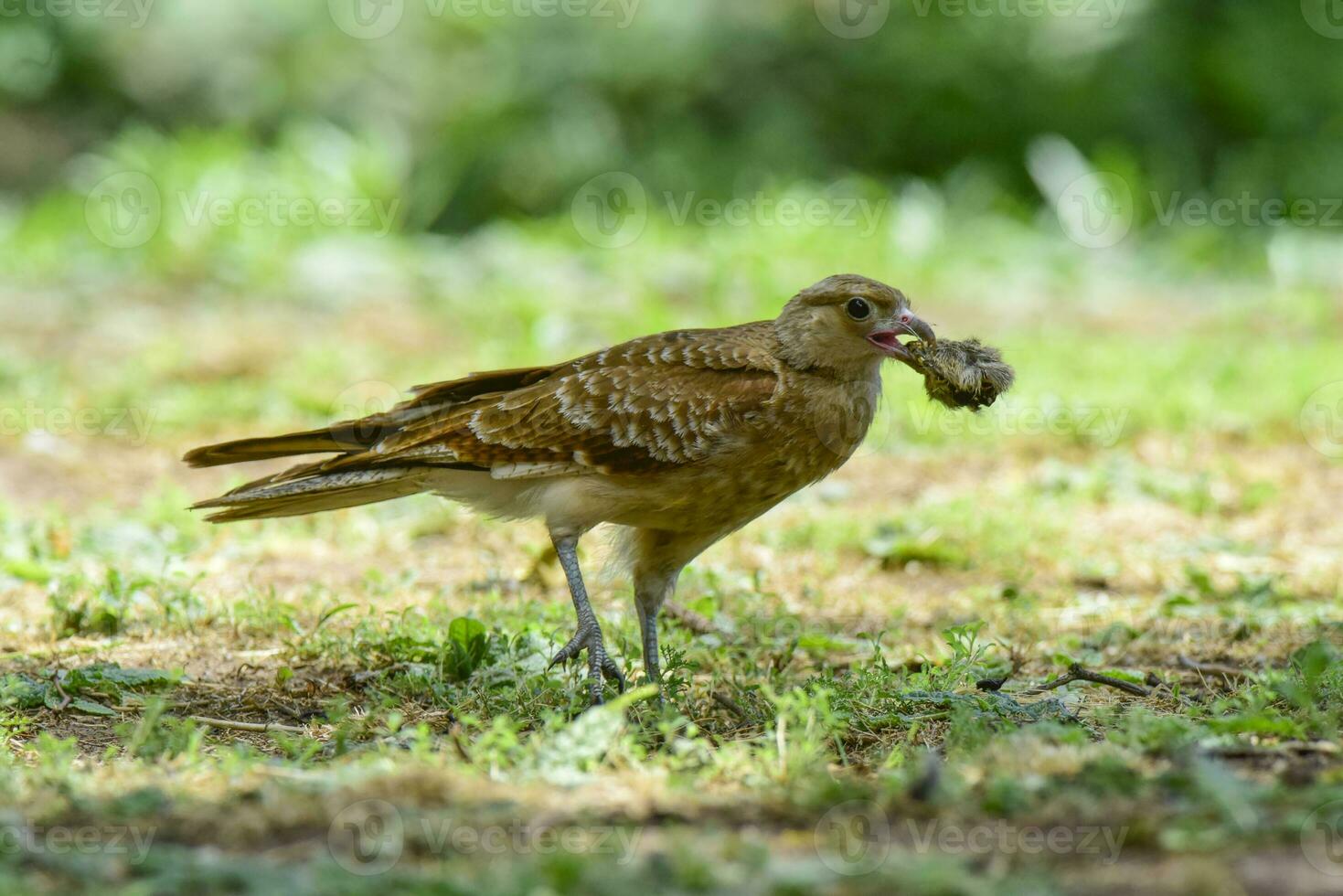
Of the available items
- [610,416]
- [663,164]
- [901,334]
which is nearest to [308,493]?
[610,416]

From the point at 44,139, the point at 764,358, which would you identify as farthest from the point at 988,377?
the point at 44,139

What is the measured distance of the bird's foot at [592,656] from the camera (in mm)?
4766

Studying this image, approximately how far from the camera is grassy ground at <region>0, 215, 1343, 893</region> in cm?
325

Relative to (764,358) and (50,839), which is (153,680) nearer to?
(50,839)

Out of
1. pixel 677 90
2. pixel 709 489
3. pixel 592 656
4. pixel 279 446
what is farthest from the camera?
pixel 677 90

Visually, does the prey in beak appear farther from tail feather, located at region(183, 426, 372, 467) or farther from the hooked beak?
tail feather, located at region(183, 426, 372, 467)

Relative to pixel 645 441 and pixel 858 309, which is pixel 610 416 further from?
pixel 858 309

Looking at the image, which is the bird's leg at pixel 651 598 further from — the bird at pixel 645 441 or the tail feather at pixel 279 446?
the tail feather at pixel 279 446

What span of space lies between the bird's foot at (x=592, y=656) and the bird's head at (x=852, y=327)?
48.5 inches

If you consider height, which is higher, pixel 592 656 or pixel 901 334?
pixel 901 334

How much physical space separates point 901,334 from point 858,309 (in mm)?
183

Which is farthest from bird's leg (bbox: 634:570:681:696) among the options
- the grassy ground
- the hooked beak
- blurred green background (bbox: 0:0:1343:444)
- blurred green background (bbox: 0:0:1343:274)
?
blurred green background (bbox: 0:0:1343:274)

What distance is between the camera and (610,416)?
201 inches

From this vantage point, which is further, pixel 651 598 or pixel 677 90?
pixel 677 90
